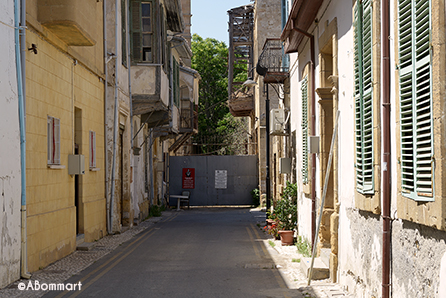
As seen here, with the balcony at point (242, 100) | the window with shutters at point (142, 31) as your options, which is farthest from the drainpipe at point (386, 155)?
the balcony at point (242, 100)

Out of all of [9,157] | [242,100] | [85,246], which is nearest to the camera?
[9,157]

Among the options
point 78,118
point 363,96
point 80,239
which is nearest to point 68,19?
point 78,118

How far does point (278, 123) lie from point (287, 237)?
425 centimetres

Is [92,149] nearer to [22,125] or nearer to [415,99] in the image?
[22,125]

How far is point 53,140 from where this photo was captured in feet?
37.9

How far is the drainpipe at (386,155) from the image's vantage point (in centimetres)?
580

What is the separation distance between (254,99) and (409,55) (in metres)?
28.5

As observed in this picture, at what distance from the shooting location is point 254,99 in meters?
33.5

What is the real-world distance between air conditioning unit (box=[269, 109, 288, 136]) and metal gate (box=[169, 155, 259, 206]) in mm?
14362

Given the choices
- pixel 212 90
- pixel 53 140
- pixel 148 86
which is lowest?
pixel 53 140

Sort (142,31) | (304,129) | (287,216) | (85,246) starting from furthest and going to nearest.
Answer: (142,31) → (287,216) → (85,246) → (304,129)

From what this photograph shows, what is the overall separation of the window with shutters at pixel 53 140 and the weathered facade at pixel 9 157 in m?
2.03

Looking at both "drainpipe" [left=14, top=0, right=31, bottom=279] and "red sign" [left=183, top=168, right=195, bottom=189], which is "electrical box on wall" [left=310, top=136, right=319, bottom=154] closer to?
"drainpipe" [left=14, top=0, right=31, bottom=279]

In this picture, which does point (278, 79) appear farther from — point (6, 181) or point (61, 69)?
point (6, 181)
